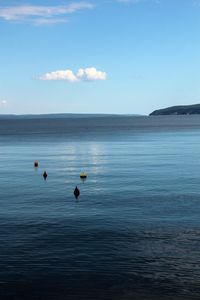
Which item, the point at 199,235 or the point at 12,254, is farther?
the point at 199,235

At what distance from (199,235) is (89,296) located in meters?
14.5

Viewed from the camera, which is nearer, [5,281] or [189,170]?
[5,281]

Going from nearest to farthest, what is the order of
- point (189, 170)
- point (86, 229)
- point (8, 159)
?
point (86, 229), point (189, 170), point (8, 159)

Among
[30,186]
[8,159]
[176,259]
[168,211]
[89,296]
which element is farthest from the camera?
[8,159]

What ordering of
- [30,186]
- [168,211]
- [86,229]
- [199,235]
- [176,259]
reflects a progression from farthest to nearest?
[30,186] < [168,211] < [86,229] < [199,235] < [176,259]

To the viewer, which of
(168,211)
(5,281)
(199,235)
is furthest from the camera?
(168,211)

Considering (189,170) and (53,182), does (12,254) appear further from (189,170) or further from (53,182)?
(189,170)

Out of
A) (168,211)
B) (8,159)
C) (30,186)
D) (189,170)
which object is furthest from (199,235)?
(8,159)

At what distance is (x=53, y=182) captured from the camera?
70.0 m

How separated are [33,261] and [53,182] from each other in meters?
37.6

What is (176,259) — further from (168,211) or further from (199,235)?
(168,211)

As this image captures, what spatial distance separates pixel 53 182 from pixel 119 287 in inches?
1689

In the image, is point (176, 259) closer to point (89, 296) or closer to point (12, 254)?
point (89, 296)

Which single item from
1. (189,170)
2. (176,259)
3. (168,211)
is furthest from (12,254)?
(189,170)
